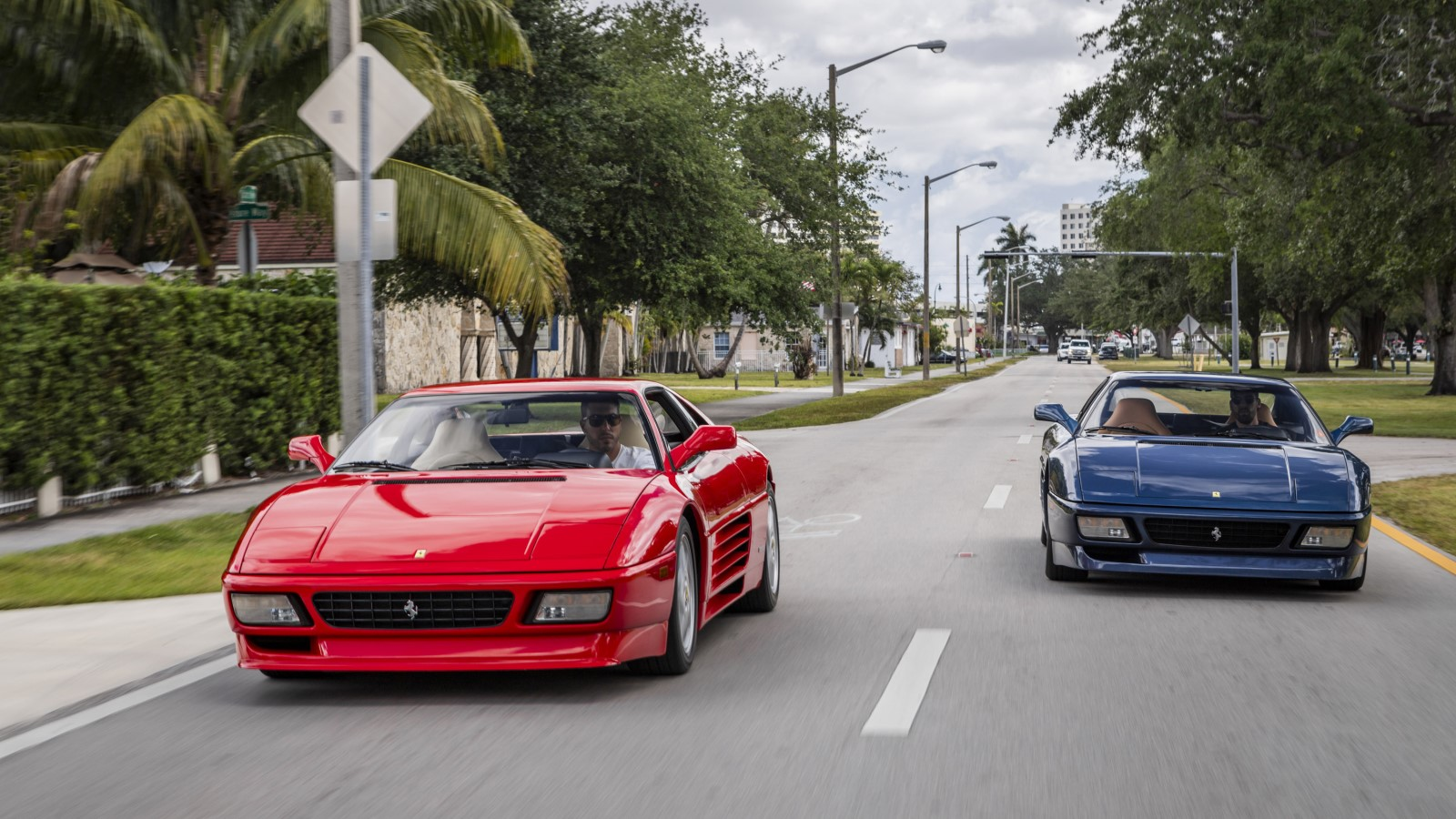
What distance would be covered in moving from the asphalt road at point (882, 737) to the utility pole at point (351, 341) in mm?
3719

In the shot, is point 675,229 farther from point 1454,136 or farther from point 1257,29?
point 1454,136

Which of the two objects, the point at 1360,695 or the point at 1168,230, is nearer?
the point at 1360,695

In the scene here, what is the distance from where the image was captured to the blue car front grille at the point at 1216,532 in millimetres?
8297

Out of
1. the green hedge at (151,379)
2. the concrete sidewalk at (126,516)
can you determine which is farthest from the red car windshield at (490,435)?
the green hedge at (151,379)

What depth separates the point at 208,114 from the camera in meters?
16.6

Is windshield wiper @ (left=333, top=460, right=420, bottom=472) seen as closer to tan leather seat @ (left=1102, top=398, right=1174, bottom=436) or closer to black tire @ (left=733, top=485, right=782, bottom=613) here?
black tire @ (left=733, top=485, right=782, bottom=613)

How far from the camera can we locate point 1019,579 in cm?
927

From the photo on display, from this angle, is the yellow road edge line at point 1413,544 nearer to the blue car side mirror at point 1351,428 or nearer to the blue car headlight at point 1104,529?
the blue car side mirror at point 1351,428

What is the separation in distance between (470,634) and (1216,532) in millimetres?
4413

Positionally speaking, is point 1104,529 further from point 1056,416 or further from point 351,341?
point 351,341

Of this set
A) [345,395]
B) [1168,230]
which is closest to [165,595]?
[345,395]

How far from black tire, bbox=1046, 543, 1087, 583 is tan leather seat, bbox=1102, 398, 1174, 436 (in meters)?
1.18

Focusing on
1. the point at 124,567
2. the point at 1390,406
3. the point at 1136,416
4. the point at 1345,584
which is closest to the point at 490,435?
the point at 124,567

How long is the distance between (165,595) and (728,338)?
8138cm
